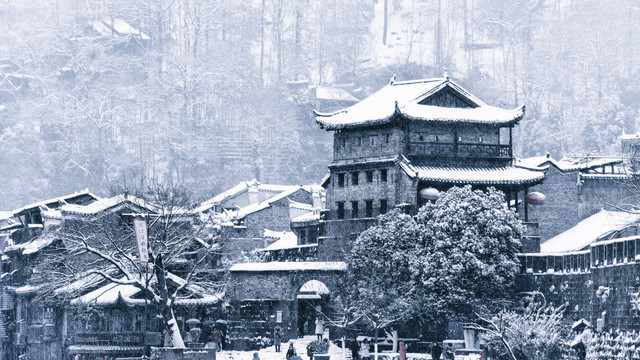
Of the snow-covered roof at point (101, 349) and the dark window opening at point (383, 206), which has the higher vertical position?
the dark window opening at point (383, 206)

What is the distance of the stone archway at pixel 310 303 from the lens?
6309cm

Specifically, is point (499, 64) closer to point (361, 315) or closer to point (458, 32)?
point (458, 32)

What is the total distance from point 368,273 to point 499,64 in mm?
113213

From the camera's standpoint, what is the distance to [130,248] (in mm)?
64312

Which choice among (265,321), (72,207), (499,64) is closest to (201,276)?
(265,321)

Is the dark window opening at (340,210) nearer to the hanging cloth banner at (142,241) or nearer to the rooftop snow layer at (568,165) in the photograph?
the rooftop snow layer at (568,165)

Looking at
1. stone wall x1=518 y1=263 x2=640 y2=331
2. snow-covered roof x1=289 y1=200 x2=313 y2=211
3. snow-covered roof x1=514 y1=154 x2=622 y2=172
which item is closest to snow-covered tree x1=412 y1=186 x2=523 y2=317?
stone wall x1=518 y1=263 x2=640 y2=331

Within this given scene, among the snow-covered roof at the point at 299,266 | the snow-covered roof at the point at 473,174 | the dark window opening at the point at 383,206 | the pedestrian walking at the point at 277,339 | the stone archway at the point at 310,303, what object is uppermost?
the snow-covered roof at the point at 473,174

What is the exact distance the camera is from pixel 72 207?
72688 millimetres

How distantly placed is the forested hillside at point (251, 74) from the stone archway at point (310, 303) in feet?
260

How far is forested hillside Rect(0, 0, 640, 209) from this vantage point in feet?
506

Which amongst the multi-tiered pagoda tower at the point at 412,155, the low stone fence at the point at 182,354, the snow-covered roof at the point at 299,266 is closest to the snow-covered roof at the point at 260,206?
the multi-tiered pagoda tower at the point at 412,155

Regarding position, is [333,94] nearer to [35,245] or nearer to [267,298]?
[35,245]

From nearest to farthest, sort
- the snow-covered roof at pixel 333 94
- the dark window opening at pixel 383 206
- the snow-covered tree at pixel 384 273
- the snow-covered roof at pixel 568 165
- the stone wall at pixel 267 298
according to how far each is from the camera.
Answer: the snow-covered tree at pixel 384 273, the stone wall at pixel 267 298, the dark window opening at pixel 383 206, the snow-covered roof at pixel 568 165, the snow-covered roof at pixel 333 94
